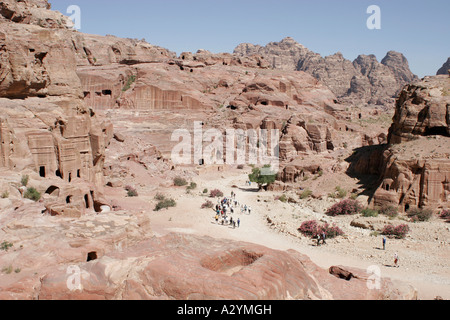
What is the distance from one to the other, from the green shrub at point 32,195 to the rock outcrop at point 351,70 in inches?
4160

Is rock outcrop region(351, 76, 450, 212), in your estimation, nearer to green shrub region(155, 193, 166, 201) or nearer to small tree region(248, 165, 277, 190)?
small tree region(248, 165, 277, 190)

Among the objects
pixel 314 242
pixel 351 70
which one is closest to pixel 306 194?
pixel 314 242

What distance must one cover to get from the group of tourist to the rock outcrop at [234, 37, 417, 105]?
299 feet

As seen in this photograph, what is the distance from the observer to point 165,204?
26359mm

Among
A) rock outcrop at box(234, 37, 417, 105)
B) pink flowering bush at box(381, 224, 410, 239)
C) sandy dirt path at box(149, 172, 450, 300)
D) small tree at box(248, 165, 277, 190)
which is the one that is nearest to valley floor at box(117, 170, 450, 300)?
sandy dirt path at box(149, 172, 450, 300)

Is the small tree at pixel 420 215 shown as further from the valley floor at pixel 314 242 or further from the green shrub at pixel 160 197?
the green shrub at pixel 160 197

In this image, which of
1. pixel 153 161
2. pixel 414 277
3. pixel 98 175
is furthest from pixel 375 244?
pixel 153 161

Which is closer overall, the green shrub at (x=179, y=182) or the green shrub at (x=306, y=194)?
the green shrub at (x=306, y=194)

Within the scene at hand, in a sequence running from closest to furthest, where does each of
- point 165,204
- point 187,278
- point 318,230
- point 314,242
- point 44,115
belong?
point 187,278 < point 314,242 < point 44,115 < point 318,230 < point 165,204

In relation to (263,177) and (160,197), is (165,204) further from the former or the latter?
(263,177)

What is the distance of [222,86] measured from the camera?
68.8m

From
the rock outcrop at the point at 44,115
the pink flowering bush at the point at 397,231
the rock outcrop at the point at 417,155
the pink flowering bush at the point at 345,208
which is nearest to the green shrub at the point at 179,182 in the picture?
the rock outcrop at the point at 44,115

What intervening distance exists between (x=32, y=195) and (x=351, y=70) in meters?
132

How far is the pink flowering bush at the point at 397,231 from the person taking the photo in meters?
20.3
